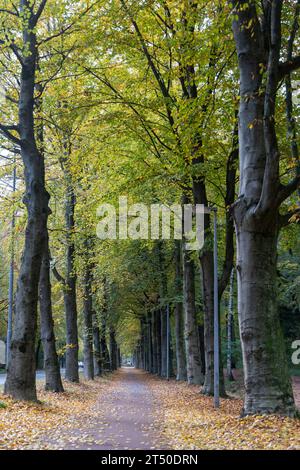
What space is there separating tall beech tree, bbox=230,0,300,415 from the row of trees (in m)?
0.02

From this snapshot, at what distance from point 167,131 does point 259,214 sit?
7553 mm

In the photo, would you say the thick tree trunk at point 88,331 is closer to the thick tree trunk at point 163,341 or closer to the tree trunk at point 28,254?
the thick tree trunk at point 163,341

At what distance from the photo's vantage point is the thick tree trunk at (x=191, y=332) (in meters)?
21.8

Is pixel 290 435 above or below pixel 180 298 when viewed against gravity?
below

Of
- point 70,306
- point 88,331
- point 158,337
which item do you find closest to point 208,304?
point 70,306

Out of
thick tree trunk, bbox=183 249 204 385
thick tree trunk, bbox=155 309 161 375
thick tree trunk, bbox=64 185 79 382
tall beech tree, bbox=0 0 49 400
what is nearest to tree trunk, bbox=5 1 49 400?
tall beech tree, bbox=0 0 49 400

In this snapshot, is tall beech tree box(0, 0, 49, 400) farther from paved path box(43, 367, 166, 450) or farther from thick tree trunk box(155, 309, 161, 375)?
thick tree trunk box(155, 309, 161, 375)

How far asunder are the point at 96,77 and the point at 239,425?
11.8 metres

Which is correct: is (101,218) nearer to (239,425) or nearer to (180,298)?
(180,298)

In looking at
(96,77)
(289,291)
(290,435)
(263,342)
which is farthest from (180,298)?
(290,435)

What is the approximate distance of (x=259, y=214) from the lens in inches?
392
